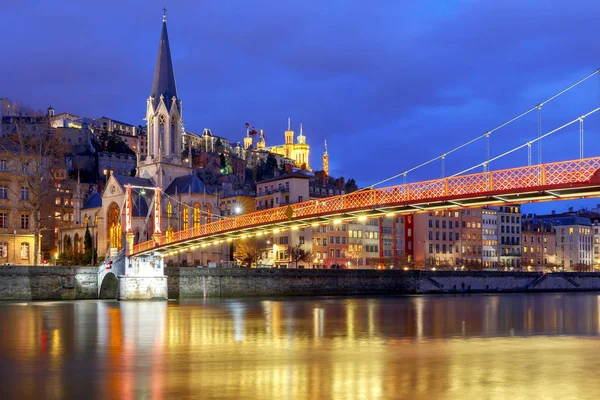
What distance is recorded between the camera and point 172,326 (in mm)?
34000

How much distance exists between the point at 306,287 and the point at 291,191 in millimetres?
33019

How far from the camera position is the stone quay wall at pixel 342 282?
241 ft

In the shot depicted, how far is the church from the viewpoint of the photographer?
10569cm

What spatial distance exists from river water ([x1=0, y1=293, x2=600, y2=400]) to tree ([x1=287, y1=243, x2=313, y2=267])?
66.0 m

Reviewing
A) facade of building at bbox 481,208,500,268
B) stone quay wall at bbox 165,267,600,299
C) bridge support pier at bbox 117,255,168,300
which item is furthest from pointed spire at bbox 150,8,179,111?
facade of building at bbox 481,208,500,268

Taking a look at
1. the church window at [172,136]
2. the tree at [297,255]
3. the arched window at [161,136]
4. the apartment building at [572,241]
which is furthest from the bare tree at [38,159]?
the apartment building at [572,241]

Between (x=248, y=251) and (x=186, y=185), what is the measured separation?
578 inches

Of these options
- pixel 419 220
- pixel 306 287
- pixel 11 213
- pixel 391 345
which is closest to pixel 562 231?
pixel 419 220

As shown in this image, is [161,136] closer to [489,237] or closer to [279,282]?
[279,282]

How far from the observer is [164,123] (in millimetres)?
115312

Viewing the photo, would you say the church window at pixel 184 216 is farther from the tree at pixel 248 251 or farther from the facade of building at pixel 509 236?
the facade of building at pixel 509 236

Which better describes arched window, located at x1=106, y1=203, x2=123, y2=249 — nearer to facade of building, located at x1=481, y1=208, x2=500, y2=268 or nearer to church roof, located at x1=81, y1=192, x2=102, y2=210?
church roof, located at x1=81, y1=192, x2=102, y2=210

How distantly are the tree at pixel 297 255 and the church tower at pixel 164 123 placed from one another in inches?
922

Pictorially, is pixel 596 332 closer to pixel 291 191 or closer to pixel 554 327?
pixel 554 327
